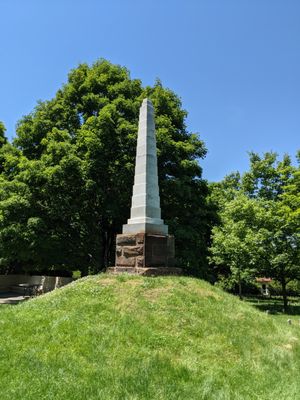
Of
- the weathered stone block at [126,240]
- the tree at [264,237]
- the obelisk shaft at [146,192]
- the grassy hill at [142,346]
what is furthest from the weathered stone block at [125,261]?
the tree at [264,237]

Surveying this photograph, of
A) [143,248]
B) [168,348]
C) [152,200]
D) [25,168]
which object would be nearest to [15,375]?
[168,348]

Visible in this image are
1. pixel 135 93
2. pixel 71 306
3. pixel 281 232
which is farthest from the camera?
pixel 281 232

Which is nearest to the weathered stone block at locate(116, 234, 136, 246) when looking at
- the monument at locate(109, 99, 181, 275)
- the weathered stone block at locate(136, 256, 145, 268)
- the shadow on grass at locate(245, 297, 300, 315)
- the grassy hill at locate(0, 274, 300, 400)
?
the monument at locate(109, 99, 181, 275)

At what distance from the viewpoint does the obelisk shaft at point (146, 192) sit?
34.3 ft

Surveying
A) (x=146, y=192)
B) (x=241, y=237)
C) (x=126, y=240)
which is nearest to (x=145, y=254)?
(x=126, y=240)

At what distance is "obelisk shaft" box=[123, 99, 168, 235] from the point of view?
1045cm

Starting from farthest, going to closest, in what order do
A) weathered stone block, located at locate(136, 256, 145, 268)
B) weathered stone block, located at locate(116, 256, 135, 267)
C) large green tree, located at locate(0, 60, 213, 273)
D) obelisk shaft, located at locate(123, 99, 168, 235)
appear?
large green tree, located at locate(0, 60, 213, 273)
obelisk shaft, located at locate(123, 99, 168, 235)
weathered stone block, located at locate(116, 256, 135, 267)
weathered stone block, located at locate(136, 256, 145, 268)

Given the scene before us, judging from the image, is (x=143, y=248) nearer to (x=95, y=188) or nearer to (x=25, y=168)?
(x=95, y=188)

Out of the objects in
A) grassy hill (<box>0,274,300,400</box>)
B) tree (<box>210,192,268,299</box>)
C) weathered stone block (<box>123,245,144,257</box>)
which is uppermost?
tree (<box>210,192,268,299</box>)

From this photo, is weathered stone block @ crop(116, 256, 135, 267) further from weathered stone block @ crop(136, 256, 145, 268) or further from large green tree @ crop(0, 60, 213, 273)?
large green tree @ crop(0, 60, 213, 273)

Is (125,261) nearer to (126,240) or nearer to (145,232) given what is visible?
(126,240)

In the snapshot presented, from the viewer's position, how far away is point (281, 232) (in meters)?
23.1

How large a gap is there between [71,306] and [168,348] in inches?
92.9

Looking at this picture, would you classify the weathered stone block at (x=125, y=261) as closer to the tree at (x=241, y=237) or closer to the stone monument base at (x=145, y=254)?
the stone monument base at (x=145, y=254)
